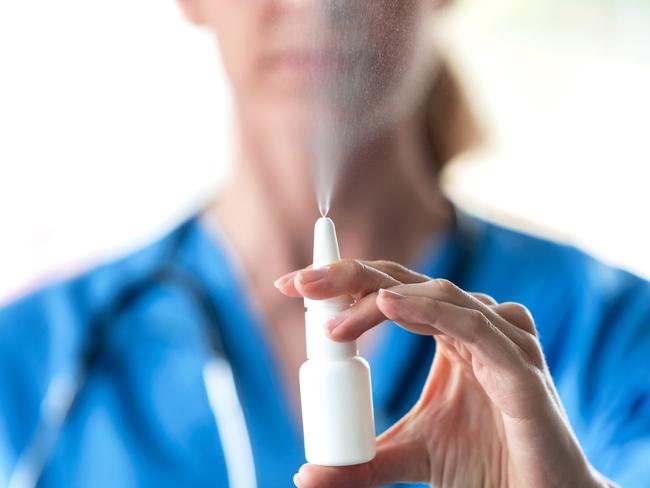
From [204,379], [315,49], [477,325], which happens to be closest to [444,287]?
[477,325]

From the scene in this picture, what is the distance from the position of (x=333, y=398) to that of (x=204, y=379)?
0.42m

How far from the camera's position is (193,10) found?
892 mm

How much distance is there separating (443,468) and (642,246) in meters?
0.53

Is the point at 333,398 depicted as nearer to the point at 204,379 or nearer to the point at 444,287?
the point at 444,287

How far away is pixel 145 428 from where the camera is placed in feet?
2.87

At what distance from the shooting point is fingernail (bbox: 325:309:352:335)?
0.47 meters

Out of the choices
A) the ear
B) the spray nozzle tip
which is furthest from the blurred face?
the spray nozzle tip

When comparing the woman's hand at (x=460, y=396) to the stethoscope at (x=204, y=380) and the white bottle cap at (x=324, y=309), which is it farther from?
the stethoscope at (x=204, y=380)

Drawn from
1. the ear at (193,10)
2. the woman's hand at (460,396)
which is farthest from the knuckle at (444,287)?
the ear at (193,10)

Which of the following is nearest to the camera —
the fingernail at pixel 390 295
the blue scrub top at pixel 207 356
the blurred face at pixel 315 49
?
the fingernail at pixel 390 295

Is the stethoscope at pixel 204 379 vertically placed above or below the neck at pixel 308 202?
below

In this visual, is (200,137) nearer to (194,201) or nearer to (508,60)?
(194,201)

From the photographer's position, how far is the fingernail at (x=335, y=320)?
1.54 feet

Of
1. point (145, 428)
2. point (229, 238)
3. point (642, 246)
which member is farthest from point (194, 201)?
point (642, 246)
